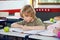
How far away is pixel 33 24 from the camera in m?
2.86

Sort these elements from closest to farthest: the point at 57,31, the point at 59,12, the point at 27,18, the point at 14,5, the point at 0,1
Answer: the point at 57,31
the point at 27,18
the point at 0,1
the point at 14,5
the point at 59,12

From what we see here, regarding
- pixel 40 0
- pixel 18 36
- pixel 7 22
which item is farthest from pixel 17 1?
pixel 18 36

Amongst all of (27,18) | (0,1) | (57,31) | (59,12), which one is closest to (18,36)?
(57,31)

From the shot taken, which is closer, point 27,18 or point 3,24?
point 27,18

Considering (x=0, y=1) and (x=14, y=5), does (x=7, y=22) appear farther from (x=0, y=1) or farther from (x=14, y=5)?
(x=14, y=5)

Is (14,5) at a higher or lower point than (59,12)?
higher

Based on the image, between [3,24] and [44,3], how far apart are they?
229 centimetres

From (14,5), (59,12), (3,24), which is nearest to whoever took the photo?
(3,24)

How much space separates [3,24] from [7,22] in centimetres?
23

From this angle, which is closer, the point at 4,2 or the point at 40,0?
the point at 4,2

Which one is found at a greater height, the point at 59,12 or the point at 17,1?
the point at 17,1

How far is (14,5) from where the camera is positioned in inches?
203

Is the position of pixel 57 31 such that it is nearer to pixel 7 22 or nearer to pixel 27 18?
pixel 27 18

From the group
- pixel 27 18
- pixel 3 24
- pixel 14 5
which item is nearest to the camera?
pixel 27 18
